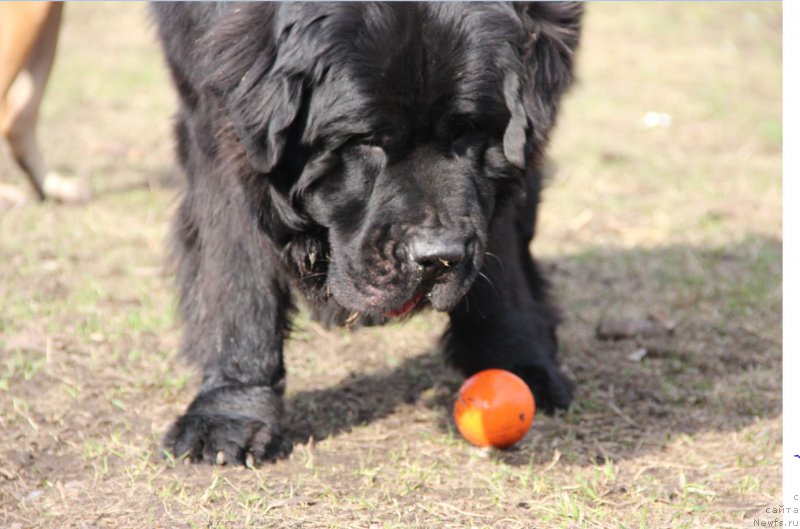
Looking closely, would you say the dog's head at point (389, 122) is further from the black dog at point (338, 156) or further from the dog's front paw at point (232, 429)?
the dog's front paw at point (232, 429)

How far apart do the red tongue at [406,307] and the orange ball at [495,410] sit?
297 millimetres

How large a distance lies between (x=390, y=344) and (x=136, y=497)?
137 centimetres

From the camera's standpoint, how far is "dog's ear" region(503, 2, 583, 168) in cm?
243

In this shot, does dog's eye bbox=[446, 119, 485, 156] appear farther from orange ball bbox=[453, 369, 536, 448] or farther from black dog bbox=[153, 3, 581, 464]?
orange ball bbox=[453, 369, 536, 448]

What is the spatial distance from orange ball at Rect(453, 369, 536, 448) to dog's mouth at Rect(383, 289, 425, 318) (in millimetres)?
297

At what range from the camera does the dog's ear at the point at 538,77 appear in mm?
2426

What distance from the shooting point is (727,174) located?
232 inches

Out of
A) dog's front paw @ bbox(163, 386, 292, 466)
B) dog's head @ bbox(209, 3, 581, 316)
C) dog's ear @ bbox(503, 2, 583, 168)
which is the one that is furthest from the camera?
dog's front paw @ bbox(163, 386, 292, 466)

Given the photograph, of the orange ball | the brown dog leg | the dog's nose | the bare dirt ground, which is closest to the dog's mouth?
the dog's nose

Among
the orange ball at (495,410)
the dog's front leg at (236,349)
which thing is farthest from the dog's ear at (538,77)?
the dog's front leg at (236,349)

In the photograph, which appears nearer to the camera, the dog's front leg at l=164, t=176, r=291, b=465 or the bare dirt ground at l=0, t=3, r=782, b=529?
the bare dirt ground at l=0, t=3, r=782, b=529

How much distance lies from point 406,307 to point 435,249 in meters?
0.29

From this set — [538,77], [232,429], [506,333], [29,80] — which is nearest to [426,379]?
[506,333]
